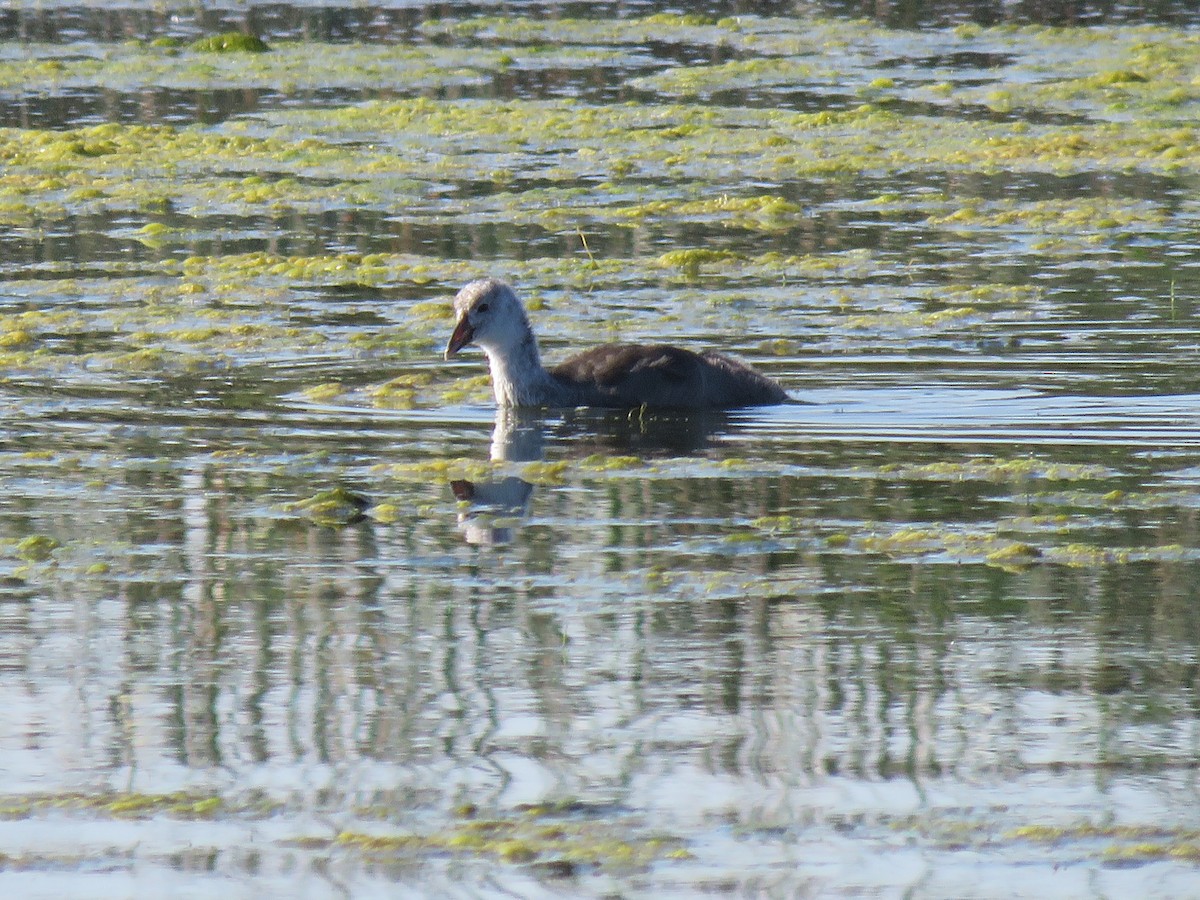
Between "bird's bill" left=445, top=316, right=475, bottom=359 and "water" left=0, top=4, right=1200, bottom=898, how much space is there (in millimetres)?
252

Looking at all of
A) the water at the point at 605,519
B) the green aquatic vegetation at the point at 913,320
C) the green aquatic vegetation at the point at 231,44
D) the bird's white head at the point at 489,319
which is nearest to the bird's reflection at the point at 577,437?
the water at the point at 605,519

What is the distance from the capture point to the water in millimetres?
4949

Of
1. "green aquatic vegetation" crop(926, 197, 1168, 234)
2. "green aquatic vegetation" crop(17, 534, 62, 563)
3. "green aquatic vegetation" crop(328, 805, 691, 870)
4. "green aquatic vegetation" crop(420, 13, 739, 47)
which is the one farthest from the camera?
"green aquatic vegetation" crop(420, 13, 739, 47)

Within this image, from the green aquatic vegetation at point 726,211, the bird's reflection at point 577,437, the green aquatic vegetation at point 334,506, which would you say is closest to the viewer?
the green aquatic vegetation at point 334,506

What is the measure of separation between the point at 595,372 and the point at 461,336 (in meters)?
0.70

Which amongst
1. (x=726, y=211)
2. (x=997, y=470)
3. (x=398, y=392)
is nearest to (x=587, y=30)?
(x=726, y=211)

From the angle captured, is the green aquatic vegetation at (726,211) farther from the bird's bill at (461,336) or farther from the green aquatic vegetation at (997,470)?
the green aquatic vegetation at (997,470)

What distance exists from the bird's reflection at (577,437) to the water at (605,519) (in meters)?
0.04

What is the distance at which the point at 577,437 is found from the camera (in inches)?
388

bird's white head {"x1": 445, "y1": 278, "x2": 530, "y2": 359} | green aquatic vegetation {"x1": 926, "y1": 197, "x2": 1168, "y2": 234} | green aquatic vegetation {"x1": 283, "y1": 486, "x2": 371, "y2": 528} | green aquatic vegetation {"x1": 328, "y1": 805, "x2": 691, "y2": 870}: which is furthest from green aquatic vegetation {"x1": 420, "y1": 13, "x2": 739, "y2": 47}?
green aquatic vegetation {"x1": 328, "y1": 805, "x2": 691, "y2": 870}

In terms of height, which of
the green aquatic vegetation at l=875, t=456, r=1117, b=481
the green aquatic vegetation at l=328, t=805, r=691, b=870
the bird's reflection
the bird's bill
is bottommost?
the bird's reflection

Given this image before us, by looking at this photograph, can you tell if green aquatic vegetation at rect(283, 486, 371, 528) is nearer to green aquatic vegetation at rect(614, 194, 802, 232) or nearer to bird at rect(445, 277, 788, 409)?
bird at rect(445, 277, 788, 409)

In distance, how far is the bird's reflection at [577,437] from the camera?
27.2ft

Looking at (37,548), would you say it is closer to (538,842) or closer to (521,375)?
(538,842)
